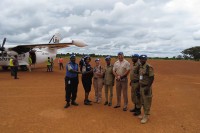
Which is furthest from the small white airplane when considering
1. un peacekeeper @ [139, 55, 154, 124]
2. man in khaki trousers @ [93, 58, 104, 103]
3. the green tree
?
the green tree

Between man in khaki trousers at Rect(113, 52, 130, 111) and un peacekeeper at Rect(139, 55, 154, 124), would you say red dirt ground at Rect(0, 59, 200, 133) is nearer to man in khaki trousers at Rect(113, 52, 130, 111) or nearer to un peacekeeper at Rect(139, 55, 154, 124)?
un peacekeeper at Rect(139, 55, 154, 124)

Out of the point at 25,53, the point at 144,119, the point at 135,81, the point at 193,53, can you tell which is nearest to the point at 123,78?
the point at 135,81

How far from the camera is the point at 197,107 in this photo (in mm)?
8617

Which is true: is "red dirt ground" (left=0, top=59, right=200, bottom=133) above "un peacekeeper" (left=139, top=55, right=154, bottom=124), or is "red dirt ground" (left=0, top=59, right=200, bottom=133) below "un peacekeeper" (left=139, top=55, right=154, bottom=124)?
below

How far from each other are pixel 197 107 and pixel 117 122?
3.75 m

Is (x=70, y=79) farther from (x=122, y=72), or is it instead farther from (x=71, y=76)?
(x=122, y=72)

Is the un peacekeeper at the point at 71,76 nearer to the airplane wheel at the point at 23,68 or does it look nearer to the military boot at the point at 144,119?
the military boot at the point at 144,119

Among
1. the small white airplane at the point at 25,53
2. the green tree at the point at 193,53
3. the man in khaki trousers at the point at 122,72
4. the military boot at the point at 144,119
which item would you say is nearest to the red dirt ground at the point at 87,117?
the military boot at the point at 144,119

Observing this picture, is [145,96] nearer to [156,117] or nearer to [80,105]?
[156,117]

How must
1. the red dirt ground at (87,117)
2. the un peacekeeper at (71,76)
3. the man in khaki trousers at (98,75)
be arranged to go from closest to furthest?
the red dirt ground at (87,117) < the un peacekeeper at (71,76) < the man in khaki trousers at (98,75)

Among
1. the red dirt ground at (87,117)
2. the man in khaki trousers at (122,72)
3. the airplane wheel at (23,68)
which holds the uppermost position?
the man in khaki trousers at (122,72)

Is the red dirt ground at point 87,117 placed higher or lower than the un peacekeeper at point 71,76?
lower

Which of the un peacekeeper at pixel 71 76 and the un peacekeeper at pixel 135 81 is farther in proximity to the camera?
the un peacekeeper at pixel 71 76

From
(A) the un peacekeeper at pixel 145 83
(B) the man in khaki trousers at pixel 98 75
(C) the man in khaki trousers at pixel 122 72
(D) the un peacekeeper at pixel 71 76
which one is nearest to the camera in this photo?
(A) the un peacekeeper at pixel 145 83
